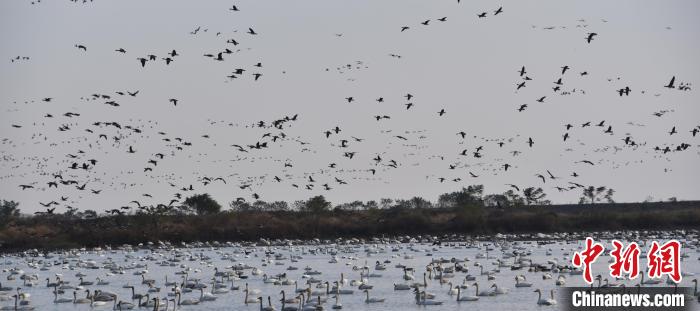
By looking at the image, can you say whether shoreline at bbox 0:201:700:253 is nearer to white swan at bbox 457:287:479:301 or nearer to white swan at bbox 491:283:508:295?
white swan at bbox 491:283:508:295

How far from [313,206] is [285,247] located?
3722 cm

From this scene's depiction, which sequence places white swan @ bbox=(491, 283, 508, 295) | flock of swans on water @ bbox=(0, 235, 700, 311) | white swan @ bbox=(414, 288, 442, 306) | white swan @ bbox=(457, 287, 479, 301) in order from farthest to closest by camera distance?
white swan @ bbox=(491, 283, 508, 295)
flock of swans on water @ bbox=(0, 235, 700, 311)
white swan @ bbox=(457, 287, 479, 301)
white swan @ bbox=(414, 288, 442, 306)

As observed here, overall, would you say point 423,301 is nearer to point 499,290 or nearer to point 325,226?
point 499,290

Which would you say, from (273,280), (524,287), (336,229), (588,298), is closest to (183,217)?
(336,229)

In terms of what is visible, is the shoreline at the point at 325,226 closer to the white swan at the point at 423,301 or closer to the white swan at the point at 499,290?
the white swan at the point at 499,290

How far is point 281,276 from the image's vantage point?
52.9 meters

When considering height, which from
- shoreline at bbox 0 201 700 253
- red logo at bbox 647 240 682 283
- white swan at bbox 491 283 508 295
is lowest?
white swan at bbox 491 283 508 295

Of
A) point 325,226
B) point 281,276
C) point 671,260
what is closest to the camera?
point 671,260

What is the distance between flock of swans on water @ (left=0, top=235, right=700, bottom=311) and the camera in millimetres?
44156

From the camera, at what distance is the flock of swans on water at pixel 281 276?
145 ft

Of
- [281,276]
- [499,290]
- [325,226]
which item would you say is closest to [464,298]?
[499,290]

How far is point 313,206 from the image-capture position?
124 m

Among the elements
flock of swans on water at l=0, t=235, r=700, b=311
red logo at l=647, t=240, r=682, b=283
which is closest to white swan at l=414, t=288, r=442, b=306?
flock of swans on water at l=0, t=235, r=700, b=311

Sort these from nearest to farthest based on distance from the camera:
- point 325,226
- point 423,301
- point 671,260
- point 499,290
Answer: point 671,260
point 423,301
point 499,290
point 325,226
